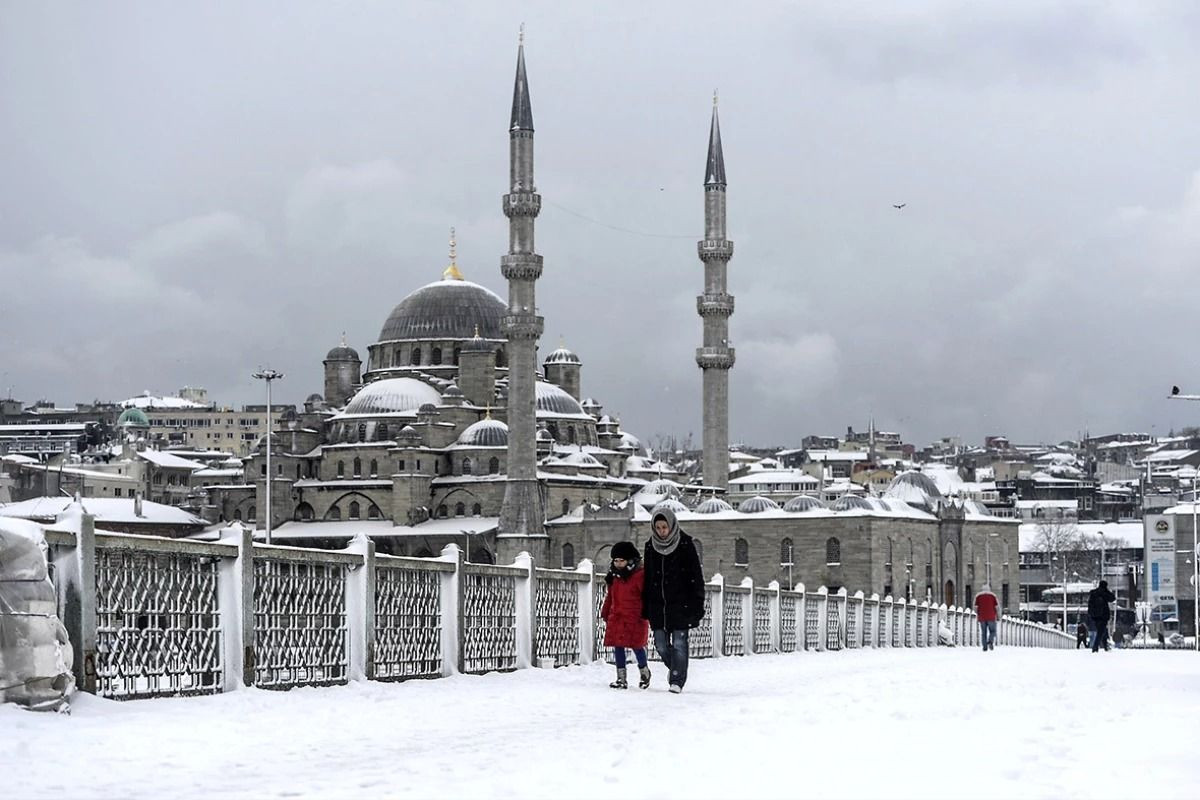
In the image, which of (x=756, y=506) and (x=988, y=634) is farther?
(x=756, y=506)

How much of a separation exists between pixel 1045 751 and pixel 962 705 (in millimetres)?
2614

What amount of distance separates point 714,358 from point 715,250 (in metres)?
3.99

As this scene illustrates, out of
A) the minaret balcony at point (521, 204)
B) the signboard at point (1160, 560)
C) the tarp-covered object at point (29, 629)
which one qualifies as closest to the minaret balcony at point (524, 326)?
the minaret balcony at point (521, 204)

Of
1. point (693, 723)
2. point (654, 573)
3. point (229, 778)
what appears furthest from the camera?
point (654, 573)

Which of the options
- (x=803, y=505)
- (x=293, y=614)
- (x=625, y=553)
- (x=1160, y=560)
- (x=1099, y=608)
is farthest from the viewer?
(x=1160, y=560)

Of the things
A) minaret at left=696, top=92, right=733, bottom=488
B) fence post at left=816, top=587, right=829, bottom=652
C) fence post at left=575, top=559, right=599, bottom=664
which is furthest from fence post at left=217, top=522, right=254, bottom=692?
minaret at left=696, top=92, right=733, bottom=488

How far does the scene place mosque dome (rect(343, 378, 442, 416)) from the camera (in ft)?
250

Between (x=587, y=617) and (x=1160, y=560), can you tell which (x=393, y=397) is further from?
(x=587, y=617)

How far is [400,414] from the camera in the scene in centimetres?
7556

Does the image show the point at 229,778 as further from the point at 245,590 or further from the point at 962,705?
the point at 962,705

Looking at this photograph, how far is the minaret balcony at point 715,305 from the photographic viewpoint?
68.0 meters

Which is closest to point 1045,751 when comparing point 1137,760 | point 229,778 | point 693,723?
point 1137,760

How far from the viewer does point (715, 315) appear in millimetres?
67938

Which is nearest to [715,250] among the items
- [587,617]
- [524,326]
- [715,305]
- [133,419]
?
[715,305]
